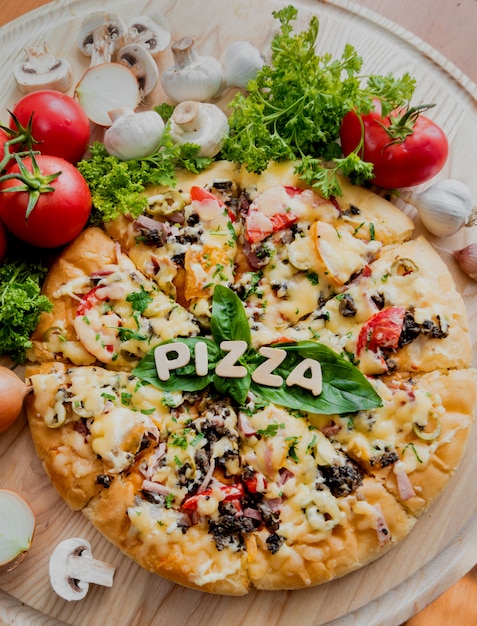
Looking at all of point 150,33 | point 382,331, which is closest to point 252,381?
point 382,331

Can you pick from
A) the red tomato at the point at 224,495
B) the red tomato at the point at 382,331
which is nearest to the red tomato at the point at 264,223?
the red tomato at the point at 382,331

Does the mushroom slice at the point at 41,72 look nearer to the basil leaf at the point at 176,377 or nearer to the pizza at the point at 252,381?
the pizza at the point at 252,381

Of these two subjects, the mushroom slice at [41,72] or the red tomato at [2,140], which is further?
the mushroom slice at [41,72]

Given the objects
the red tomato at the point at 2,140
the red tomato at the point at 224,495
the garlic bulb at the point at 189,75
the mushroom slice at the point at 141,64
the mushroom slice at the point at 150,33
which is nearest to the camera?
the red tomato at the point at 224,495

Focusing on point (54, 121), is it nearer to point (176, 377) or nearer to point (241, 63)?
point (241, 63)

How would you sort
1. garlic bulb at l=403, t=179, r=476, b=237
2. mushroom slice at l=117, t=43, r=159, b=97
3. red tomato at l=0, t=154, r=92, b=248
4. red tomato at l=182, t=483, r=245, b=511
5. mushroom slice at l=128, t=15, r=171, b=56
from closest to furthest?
red tomato at l=182, t=483, r=245, b=511, red tomato at l=0, t=154, r=92, b=248, garlic bulb at l=403, t=179, r=476, b=237, mushroom slice at l=117, t=43, r=159, b=97, mushroom slice at l=128, t=15, r=171, b=56

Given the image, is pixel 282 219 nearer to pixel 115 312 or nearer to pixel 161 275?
pixel 161 275

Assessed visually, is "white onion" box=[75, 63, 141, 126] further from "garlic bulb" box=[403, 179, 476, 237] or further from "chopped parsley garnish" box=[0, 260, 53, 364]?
"garlic bulb" box=[403, 179, 476, 237]

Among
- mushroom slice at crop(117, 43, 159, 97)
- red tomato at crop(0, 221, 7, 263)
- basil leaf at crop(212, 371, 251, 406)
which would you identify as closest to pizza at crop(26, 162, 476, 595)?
basil leaf at crop(212, 371, 251, 406)
